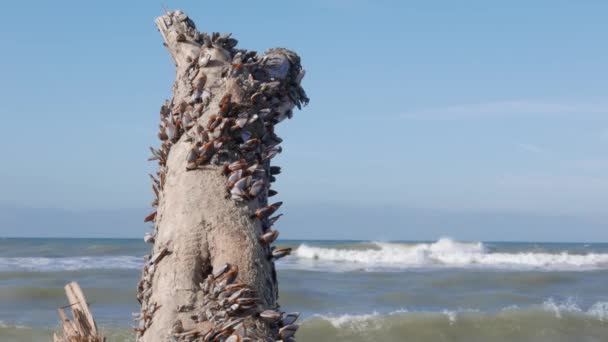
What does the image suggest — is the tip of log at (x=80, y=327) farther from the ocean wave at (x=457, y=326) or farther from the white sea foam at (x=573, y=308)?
the white sea foam at (x=573, y=308)

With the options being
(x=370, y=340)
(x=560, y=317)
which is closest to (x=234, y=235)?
(x=370, y=340)

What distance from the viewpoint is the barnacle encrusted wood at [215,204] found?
170 centimetres

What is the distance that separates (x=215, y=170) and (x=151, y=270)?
0.30m

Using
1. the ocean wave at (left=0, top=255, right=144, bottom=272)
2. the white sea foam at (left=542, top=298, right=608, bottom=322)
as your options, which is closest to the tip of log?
the white sea foam at (left=542, top=298, right=608, bottom=322)

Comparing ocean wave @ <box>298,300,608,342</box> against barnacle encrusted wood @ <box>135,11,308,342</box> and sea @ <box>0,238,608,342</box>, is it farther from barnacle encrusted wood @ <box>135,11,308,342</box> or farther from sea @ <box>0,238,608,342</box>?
barnacle encrusted wood @ <box>135,11,308,342</box>

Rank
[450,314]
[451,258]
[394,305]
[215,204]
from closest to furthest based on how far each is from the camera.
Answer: [215,204], [450,314], [394,305], [451,258]

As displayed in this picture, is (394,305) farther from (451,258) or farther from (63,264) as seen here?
(451,258)

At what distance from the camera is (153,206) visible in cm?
211

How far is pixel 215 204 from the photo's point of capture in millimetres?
1818

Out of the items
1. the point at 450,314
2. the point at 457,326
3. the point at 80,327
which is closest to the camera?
the point at 80,327

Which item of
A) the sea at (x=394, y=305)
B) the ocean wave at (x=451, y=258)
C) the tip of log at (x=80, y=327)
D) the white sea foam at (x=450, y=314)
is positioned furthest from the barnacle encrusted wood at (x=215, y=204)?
the ocean wave at (x=451, y=258)

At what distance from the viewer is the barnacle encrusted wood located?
5.59 feet

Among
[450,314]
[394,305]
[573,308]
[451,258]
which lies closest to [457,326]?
[450,314]

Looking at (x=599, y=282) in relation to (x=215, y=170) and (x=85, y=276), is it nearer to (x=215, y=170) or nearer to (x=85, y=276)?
(x=85, y=276)
